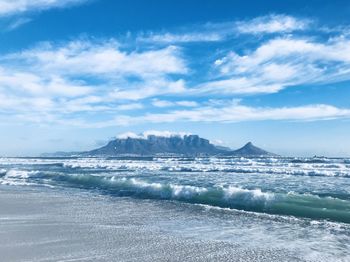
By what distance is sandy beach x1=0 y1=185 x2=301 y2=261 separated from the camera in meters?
10.0

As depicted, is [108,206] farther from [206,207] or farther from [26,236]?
[26,236]

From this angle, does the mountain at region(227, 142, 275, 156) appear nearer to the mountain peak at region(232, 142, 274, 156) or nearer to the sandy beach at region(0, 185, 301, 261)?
the mountain peak at region(232, 142, 274, 156)

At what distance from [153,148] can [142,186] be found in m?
160

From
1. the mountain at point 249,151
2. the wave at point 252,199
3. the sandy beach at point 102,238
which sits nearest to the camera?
the sandy beach at point 102,238

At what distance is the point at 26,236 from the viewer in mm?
12141

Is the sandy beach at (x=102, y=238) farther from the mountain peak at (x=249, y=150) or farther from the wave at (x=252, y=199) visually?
the mountain peak at (x=249, y=150)

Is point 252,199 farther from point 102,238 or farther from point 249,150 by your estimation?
point 249,150

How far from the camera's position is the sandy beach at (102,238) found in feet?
32.9

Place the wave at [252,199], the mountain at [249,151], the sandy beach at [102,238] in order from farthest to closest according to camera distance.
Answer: the mountain at [249,151] → the wave at [252,199] → the sandy beach at [102,238]

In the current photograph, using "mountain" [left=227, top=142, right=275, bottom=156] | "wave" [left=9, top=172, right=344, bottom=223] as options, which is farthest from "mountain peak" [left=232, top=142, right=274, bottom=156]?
"wave" [left=9, top=172, right=344, bottom=223]

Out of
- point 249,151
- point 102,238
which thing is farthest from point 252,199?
point 249,151

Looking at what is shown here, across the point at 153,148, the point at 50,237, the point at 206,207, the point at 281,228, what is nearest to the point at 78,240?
the point at 50,237

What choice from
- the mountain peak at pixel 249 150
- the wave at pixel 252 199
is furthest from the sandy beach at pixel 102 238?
the mountain peak at pixel 249 150

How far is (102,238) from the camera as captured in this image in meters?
11.9
